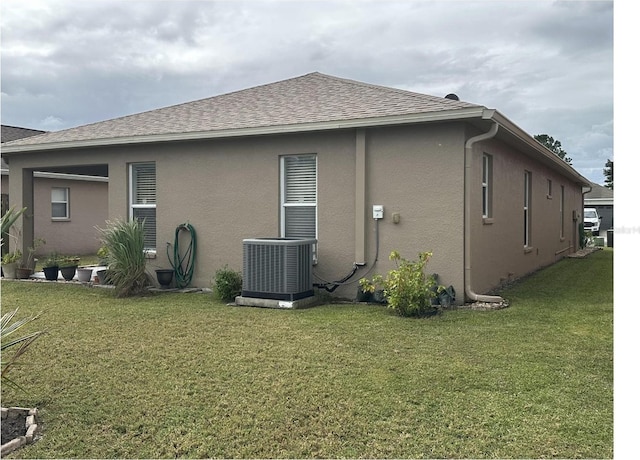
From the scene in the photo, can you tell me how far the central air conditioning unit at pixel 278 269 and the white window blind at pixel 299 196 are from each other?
0.68m

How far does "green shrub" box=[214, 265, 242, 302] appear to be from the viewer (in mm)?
8242

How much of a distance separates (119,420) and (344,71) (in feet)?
32.8

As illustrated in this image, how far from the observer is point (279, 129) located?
328 inches

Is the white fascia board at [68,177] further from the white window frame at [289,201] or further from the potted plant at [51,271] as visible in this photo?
the white window frame at [289,201]

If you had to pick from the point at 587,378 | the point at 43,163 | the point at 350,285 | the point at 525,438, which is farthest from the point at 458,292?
the point at 43,163

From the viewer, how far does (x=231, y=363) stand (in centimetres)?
479

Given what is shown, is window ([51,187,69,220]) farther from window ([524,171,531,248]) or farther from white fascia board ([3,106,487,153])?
window ([524,171,531,248])

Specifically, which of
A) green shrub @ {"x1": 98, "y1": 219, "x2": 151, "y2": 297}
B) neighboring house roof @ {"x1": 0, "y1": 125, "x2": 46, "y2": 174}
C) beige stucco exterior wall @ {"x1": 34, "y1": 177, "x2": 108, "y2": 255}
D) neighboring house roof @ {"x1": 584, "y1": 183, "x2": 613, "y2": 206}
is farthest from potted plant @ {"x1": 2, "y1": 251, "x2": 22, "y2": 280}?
neighboring house roof @ {"x1": 584, "y1": 183, "x2": 613, "y2": 206}

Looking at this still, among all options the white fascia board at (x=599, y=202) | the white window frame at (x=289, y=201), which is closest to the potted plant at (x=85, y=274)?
the white window frame at (x=289, y=201)

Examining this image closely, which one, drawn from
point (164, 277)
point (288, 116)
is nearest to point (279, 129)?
point (288, 116)

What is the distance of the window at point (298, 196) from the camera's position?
8664mm

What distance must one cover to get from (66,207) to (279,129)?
1232cm
